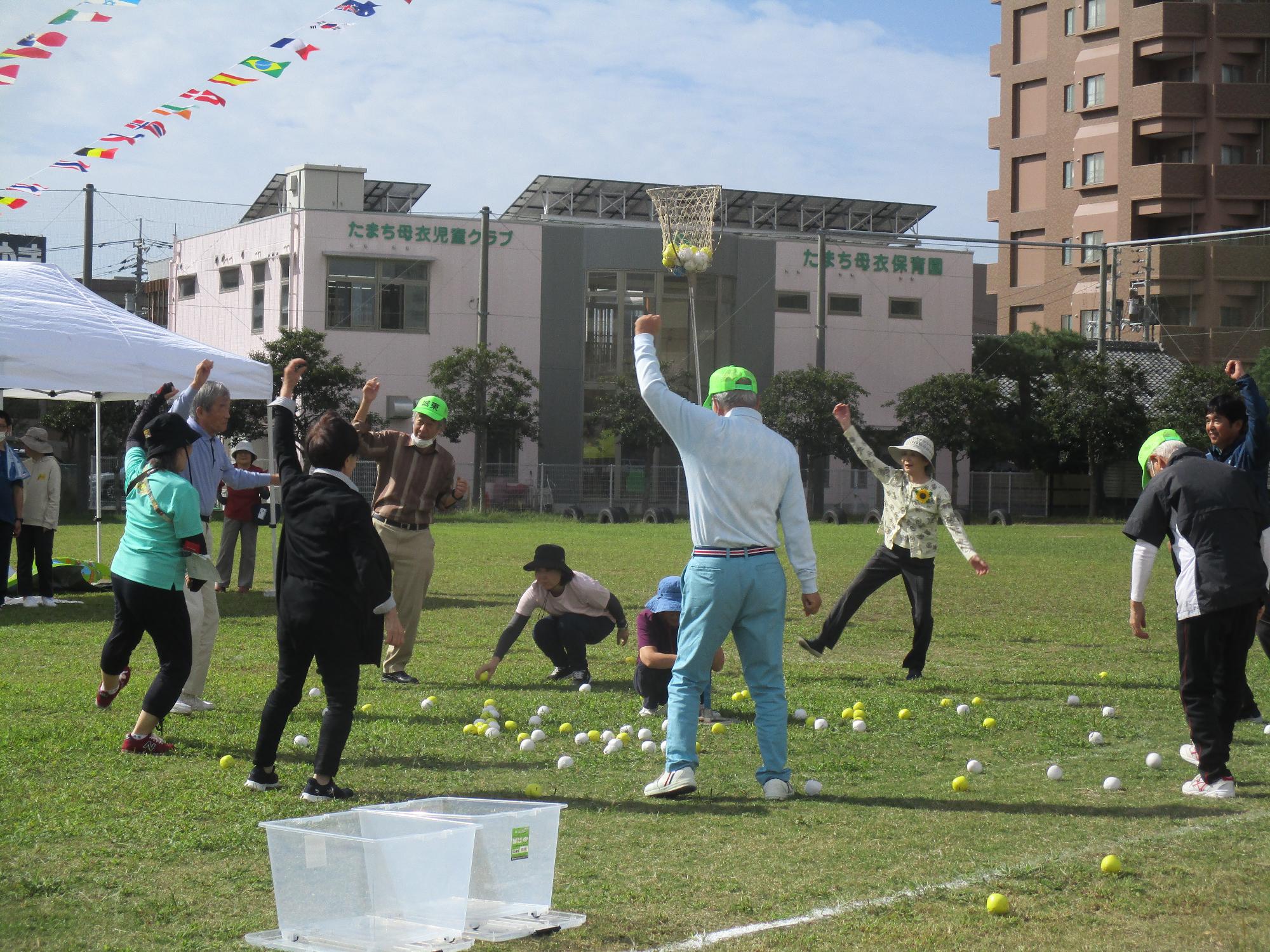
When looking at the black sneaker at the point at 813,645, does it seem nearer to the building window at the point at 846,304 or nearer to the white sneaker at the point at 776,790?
the white sneaker at the point at 776,790

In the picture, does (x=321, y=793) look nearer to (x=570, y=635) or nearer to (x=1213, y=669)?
(x=570, y=635)

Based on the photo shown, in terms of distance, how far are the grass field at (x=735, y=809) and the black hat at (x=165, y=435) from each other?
1.65 metres

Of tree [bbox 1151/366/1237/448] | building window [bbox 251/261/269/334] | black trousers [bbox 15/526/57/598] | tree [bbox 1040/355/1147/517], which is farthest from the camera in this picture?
building window [bbox 251/261/269/334]

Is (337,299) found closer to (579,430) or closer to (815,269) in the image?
(579,430)

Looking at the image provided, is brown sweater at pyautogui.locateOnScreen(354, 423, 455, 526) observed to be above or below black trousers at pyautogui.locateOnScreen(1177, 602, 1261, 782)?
above

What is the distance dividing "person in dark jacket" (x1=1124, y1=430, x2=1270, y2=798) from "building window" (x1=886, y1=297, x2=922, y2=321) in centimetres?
4769

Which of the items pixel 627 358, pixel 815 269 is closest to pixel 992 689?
pixel 627 358

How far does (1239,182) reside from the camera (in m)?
59.8

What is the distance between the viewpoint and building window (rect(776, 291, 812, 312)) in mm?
52469

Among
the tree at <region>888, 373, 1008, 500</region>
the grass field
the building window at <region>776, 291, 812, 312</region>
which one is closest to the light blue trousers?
the grass field

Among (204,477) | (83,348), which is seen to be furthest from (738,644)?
(83,348)

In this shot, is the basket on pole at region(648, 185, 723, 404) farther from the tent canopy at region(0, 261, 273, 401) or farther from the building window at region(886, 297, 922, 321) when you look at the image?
the building window at region(886, 297, 922, 321)

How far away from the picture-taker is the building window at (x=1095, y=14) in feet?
203

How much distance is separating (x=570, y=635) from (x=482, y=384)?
3373 cm
